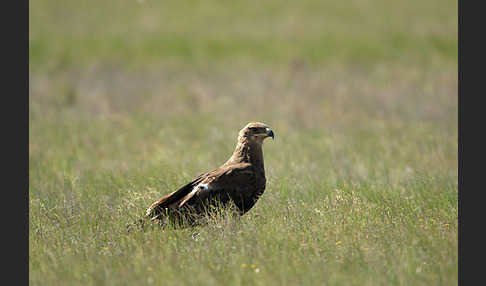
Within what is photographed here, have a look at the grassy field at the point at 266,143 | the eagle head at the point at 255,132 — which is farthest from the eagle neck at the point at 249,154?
the grassy field at the point at 266,143

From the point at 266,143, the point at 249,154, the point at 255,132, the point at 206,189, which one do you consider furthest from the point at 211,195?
the point at 266,143

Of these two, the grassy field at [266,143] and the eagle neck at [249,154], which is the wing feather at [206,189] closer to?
the eagle neck at [249,154]

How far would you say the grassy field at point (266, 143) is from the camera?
5023 mm

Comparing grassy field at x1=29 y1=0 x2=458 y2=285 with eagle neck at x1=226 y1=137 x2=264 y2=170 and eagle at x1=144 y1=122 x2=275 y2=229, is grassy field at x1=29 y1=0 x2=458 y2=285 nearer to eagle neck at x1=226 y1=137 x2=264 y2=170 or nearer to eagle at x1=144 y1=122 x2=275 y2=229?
eagle at x1=144 y1=122 x2=275 y2=229

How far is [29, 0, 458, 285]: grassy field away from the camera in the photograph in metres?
5.02

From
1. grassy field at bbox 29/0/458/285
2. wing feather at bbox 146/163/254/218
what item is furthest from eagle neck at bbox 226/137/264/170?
grassy field at bbox 29/0/458/285

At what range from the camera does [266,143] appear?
10.8 meters

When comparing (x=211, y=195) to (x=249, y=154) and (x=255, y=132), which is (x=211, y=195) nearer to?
(x=249, y=154)

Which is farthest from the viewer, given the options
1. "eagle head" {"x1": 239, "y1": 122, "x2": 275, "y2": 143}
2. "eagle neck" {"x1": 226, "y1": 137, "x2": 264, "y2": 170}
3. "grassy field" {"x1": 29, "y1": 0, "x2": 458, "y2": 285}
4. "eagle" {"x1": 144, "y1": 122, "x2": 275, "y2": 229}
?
"eagle head" {"x1": 239, "y1": 122, "x2": 275, "y2": 143}

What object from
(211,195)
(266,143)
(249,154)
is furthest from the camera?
(266,143)

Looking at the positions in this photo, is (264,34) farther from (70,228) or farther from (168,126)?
(70,228)

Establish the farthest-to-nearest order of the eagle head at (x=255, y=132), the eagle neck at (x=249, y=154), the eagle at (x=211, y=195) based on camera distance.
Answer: the eagle head at (x=255, y=132)
the eagle neck at (x=249, y=154)
the eagle at (x=211, y=195)

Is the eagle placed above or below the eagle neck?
below

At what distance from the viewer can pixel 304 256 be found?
5.02 metres
